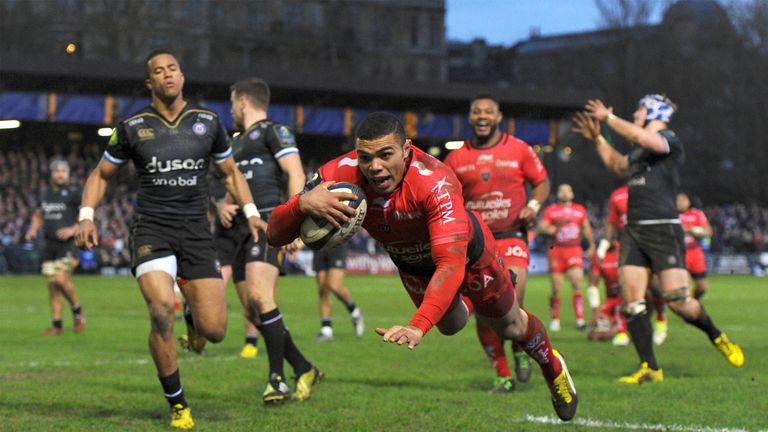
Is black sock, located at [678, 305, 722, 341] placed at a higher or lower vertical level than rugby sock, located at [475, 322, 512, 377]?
higher

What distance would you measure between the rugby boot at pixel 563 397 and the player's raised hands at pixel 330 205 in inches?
94.9

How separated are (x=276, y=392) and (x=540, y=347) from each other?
2.46m

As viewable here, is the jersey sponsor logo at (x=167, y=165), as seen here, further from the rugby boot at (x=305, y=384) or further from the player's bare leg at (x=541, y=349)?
the player's bare leg at (x=541, y=349)

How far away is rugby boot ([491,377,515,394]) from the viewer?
10.3 metres

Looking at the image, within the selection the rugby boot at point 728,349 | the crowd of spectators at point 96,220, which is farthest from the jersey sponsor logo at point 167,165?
the crowd of spectators at point 96,220

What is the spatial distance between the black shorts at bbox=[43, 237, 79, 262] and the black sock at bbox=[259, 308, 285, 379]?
915 cm

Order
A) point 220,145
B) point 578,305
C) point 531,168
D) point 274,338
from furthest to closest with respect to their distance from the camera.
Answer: point 578,305, point 531,168, point 274,338, point 220,145

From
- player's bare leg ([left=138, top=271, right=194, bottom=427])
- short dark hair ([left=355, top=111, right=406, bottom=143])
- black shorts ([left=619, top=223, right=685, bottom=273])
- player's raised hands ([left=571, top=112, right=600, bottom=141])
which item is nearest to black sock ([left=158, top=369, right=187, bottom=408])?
player's bare leg ([left=138, top=271, right=194, bottom=427])

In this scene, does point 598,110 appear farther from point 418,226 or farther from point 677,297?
point 418,226

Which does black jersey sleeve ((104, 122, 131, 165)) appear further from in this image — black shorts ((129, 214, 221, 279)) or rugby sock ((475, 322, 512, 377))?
rugby sock ((475, 322, 512, 377))

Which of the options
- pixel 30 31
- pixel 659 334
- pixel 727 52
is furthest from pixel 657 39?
pixel 659 334

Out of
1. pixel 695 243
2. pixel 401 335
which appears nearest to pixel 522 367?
pixel 401 335

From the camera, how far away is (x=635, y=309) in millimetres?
11172

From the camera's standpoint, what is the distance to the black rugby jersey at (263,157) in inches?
415
